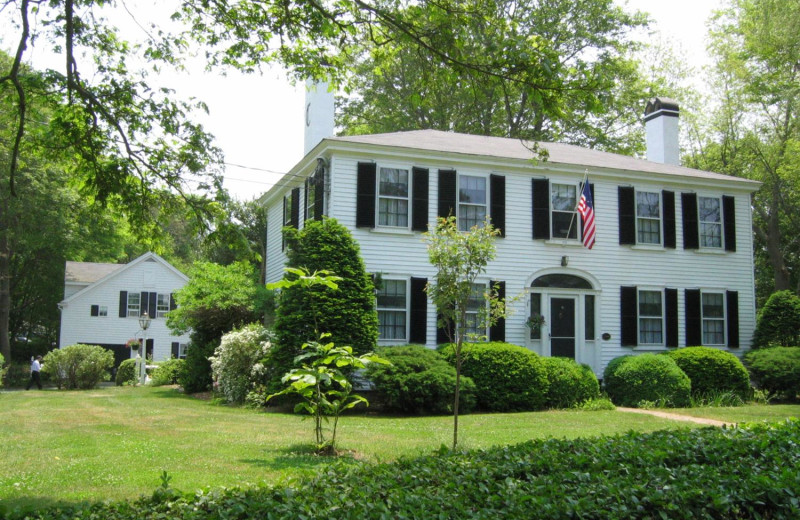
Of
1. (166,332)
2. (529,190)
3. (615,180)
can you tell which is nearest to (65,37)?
(529,190)

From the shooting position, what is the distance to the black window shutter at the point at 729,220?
65.1ft

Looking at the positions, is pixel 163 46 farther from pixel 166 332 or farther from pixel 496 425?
pixel 166 332

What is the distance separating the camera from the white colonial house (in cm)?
1677

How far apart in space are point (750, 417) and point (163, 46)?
12.4m

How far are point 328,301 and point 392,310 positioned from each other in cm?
262

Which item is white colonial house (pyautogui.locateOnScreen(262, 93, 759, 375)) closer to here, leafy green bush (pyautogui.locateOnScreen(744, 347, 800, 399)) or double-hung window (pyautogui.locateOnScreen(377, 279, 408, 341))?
double-hung window (pyautogui.locateOnScreen(377, 279, 408, 341))

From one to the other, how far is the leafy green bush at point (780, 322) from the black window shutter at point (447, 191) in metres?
9.43

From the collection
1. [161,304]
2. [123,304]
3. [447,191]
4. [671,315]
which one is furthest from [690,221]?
[123,304]

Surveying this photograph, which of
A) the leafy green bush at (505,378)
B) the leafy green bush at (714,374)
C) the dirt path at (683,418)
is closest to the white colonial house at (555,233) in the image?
the leafy green bush at (714,374)

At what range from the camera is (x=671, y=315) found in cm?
1889

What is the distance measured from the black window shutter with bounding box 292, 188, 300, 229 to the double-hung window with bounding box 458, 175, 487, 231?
4599 mm

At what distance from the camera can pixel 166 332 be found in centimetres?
3709

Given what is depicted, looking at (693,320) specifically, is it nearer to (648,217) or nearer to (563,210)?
(648,217)

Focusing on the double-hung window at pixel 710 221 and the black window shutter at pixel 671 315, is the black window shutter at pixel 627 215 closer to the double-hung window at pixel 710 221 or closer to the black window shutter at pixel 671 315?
the black window shutter at pixel 671 315
